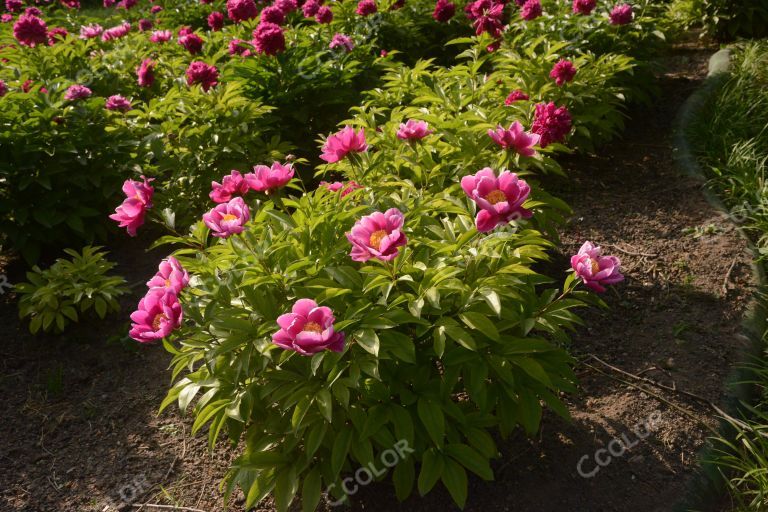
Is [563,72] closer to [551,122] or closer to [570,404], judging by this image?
[551,122]

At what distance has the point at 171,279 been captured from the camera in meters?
1.77

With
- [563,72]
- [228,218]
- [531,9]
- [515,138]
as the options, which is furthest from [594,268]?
[531,9]

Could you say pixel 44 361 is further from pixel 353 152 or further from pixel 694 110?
pixel 694 110

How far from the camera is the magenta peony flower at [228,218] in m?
1.91

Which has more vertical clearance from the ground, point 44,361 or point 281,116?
point 281,116

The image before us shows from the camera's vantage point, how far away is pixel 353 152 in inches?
95.9

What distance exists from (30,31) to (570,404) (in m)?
4.24

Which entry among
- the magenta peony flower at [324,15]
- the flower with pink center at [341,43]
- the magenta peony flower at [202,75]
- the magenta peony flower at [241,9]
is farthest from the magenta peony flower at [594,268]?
the magenta peony flower at [324,15]

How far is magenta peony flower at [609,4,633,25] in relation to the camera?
4332mm

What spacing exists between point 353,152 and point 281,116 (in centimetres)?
200

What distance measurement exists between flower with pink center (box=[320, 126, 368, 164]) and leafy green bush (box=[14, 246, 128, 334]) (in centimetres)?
145

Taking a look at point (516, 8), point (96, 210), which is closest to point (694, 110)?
point (516, 8)

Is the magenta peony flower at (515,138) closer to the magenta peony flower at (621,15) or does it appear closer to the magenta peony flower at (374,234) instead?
the magenta peony flower at (374,234)

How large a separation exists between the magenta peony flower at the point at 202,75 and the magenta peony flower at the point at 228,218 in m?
1.82
